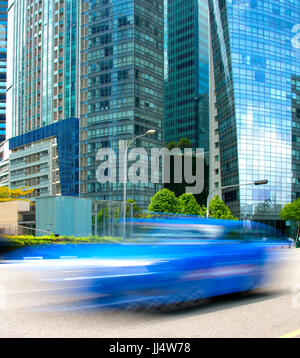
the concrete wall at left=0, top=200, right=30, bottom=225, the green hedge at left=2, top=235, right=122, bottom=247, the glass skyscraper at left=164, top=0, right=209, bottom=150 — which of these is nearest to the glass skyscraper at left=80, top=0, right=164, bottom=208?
the glass skyscraper at left=164, top=0, right=209, bottom=150

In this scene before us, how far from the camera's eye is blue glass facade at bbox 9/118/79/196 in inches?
3273

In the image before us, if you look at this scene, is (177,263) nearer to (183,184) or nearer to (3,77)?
(183,184)

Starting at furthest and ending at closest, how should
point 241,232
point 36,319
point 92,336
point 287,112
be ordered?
point 287,112
point 241,232
point 36,319
point 92,336

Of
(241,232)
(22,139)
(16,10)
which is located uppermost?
(16,10)

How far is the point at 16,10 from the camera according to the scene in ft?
364

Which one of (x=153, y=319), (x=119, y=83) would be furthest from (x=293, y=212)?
(x=153, y=319)

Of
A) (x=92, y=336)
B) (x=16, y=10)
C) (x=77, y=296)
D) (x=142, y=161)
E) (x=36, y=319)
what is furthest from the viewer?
(x=16, y=10)

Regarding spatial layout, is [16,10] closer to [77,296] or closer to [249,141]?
[249,141]

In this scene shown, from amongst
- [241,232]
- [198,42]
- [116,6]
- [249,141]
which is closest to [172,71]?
[198,42]

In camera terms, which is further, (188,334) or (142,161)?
(142,161)

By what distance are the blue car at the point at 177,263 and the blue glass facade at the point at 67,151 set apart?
245 ft

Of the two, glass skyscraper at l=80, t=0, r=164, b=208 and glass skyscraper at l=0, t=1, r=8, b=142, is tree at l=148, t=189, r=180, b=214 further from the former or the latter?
glass skyscraper at l=0, t=1, r=8, b=142

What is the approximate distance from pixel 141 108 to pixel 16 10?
53.2m

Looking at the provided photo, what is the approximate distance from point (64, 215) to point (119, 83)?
5508 centimetres
